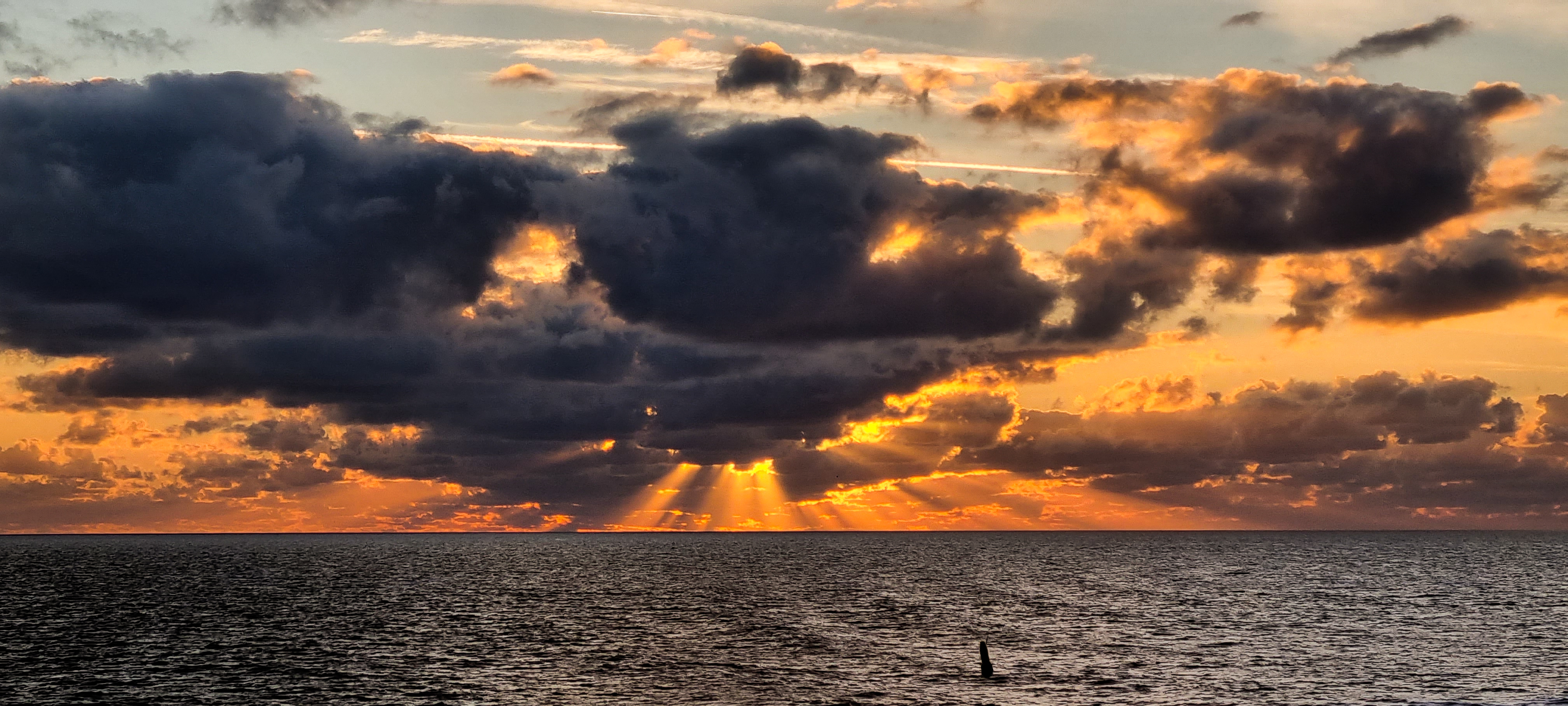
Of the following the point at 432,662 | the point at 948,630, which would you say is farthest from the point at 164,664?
the point at 948,630

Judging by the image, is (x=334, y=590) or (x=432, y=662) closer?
(x=432, y=662)

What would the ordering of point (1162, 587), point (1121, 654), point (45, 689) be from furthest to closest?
point (1162, 587) < point (1121, 654) < point (45, 689)

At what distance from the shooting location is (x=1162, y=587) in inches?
7362

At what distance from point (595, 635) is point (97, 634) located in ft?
156

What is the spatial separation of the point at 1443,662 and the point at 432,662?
76.9m

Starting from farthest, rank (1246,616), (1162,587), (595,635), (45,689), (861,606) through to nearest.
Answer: (1162,587)
(861,606)
(1246,616)
(595,635)
(45,689)

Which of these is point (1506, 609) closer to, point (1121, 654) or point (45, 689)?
point (1121, 654)

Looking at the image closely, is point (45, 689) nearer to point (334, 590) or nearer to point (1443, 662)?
point (1443, 662)

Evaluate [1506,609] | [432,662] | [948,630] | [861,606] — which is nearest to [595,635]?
[432,662]

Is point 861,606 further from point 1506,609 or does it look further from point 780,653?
point 1506,609

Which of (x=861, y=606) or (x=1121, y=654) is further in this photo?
(x=861, y=606)

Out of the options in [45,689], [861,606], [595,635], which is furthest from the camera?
[861,606]

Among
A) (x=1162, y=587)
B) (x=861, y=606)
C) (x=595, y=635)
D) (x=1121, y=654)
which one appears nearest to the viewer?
(x=1121, y=654)

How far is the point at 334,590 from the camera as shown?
191 m
